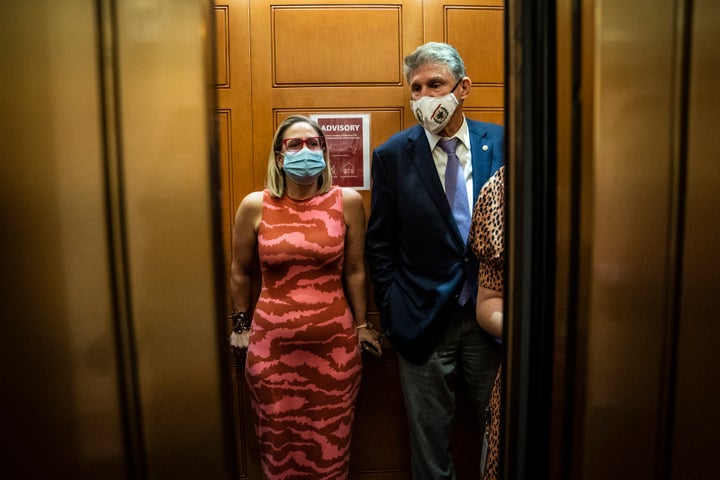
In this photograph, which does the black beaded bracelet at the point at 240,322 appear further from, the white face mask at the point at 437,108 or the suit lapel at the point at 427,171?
the white face mask at the point at 437,108

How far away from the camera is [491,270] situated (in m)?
1.07

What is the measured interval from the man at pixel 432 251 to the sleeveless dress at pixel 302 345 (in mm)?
211

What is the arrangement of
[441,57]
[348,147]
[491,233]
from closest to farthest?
1. [491,233]
2. [441,57]
3. [348,147]

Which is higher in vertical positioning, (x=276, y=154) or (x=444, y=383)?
(x=276, y=154)

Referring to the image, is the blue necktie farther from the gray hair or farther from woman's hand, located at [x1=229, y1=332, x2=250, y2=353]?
woman's hand, located at [x1=229, y1=332, x2=250, y2=353]

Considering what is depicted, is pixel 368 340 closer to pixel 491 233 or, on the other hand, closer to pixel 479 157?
pixel 479 157

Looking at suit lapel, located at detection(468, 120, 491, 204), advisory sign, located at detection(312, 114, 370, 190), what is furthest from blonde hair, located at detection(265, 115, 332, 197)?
suit lapel, located at detection(468, 120, 491, 204)

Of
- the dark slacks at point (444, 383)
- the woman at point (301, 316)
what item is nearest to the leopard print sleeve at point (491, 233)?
the dark slacks at point (444, 383)

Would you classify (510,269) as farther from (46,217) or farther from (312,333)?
(312,333)

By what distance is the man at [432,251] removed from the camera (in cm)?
173

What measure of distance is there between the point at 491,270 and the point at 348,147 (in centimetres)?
121

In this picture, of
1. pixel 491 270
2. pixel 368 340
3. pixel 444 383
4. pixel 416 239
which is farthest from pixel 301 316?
pixel 491 270

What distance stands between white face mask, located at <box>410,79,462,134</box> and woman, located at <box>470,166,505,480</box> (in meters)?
0.71

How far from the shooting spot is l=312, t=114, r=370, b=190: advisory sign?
81.8 inches
